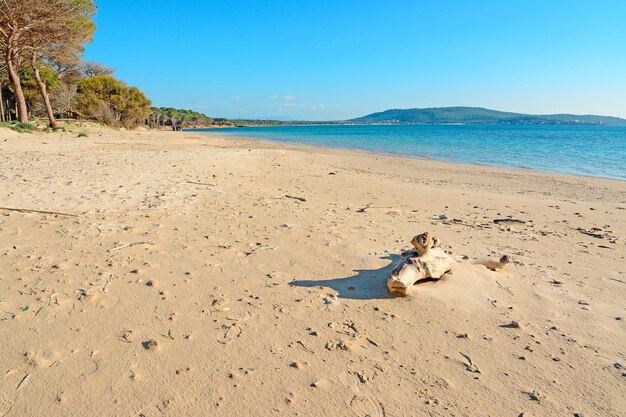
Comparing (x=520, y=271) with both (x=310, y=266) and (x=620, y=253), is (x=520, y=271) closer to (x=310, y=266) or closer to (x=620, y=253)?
(x=620, y=253)

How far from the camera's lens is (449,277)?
3.75 m

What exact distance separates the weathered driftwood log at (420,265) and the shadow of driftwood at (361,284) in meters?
0.16

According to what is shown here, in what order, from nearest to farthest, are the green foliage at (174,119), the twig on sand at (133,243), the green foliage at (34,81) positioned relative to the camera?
the twig on sand at (133,243) → the green foliage at (34,81) → the green foliage at (174,119)

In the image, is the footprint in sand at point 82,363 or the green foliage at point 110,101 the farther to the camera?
the green foliage at point 110,101

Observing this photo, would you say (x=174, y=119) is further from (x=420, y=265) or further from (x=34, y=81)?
(x=420, y=265)

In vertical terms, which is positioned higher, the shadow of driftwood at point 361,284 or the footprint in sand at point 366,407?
the shadow of driftwood at point 361,284

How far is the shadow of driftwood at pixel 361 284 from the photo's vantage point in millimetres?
3436

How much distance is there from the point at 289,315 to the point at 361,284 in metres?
0.89

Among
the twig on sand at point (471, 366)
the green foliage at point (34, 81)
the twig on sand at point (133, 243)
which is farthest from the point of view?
the green foliage at point (34, 81)

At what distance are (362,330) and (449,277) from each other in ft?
4.36

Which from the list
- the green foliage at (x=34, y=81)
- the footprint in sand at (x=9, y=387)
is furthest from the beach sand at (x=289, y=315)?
the green foliage at (x=34, y=81)

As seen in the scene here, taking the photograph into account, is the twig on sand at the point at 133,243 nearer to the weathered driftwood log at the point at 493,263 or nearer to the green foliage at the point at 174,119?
the weathered driftwood log at the point at 493,263

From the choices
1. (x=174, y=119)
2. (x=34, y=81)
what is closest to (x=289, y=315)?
(x=34, y=81)

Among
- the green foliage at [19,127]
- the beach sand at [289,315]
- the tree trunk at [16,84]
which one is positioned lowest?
the beach sand at [289,315]
